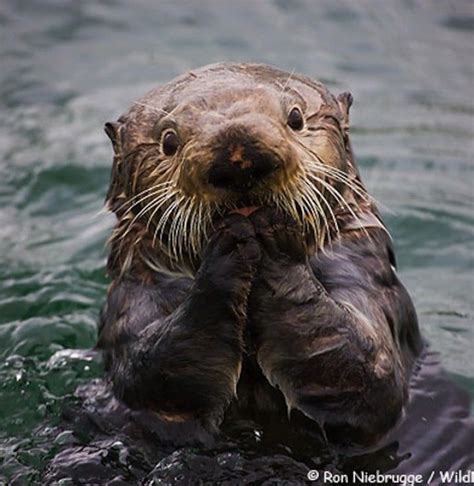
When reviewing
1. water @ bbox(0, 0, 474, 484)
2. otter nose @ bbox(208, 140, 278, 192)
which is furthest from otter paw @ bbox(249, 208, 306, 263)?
water @ bbox(0, 0, 474, 484)

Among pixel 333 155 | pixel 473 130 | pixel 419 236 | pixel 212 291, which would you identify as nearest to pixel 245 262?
pixel 212 291

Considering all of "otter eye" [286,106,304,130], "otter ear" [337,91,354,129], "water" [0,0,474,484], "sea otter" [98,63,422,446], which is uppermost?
"otter eye" [286,106,304,130]

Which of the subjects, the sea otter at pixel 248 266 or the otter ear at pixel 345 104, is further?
the otter ear at pixel 345 104

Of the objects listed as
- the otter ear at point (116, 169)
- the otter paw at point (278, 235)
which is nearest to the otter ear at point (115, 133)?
the otter ear at point (116, 169)

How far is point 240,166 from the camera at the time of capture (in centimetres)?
381

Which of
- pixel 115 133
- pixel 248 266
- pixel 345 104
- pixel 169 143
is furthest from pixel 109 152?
pixel 248 266

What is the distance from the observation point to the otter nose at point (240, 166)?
12.5 ft

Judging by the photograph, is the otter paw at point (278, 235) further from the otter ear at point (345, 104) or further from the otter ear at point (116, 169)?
the otter ear at point (116, 169)

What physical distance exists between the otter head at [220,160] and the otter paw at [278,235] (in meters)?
0.03

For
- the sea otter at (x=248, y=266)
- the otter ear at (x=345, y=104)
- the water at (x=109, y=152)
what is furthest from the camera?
the water at (x=109, y=152)

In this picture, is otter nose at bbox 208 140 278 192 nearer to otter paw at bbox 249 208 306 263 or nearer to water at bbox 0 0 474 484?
otter paw at bbox 249 208 306 263

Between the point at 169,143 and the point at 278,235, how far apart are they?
58cm

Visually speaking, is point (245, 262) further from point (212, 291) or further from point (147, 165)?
point (147, 165)

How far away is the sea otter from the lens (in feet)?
13.2
